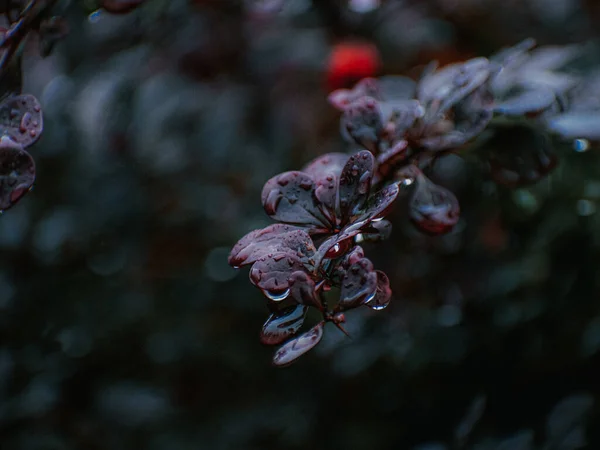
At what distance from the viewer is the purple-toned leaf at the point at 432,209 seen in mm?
498

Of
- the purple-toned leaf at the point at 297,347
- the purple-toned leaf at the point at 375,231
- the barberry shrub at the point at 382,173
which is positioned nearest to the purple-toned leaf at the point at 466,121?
the barberry shrub at the point at 382,173

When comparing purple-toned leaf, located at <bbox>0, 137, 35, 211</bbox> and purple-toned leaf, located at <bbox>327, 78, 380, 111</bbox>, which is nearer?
purple-toned leaf, located at <bbox>0, 137, 35, 211</bbox>

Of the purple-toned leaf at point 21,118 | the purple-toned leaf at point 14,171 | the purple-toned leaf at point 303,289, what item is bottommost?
the purple-toned leaf at point 303,289

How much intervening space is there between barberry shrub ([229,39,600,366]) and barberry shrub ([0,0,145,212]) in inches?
6.2

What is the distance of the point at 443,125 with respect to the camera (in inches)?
21.8

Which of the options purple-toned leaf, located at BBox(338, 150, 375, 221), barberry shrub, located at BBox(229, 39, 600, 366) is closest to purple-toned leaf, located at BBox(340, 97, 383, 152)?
barberry shrub, located at BBox(229, 39, 600, 366)

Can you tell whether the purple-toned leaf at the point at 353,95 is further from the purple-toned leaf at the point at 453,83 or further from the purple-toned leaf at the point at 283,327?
the purple-toned leaf at the point at 283,327

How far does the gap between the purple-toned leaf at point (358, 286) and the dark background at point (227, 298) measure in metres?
0.29

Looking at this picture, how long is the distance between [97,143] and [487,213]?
0.74 meters

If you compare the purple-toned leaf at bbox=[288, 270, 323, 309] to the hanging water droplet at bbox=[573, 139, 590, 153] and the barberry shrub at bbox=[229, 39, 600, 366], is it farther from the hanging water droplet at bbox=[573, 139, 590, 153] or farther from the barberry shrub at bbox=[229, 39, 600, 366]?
the hanging water droplet at bbox=[573, 139, 590, 153]

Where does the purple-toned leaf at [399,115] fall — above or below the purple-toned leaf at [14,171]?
below

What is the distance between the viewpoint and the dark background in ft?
2.52

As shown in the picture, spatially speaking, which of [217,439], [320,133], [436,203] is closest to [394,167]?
[436,203]

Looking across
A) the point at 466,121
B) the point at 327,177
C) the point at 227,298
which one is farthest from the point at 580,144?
the point at 227,298
